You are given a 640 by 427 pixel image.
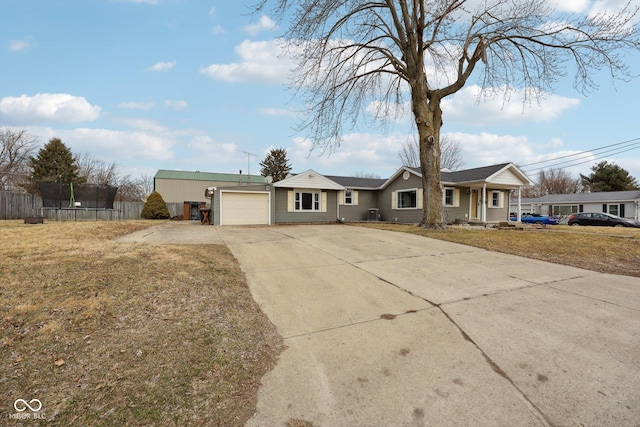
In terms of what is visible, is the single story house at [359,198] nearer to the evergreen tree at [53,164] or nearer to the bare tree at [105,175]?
the evergreen tree at [53,164]

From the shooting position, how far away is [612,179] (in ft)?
123

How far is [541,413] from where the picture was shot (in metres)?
2.14

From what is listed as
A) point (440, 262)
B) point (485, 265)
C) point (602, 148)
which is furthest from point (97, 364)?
point (602, 148)

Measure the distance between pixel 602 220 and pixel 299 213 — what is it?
22.7 metres

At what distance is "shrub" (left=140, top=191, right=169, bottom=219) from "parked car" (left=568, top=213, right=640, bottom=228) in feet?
106

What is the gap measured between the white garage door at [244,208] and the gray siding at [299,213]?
0.83 m

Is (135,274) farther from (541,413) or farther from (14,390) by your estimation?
(541,413)

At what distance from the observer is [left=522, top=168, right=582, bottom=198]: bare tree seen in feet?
161

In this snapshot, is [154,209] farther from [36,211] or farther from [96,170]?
[96,170]

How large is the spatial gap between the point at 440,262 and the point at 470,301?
249 cm

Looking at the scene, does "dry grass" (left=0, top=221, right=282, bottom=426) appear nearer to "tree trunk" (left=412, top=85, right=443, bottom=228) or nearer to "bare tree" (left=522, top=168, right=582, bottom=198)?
"tree trunk" (left=412, top=85, right=443, bottom=228)

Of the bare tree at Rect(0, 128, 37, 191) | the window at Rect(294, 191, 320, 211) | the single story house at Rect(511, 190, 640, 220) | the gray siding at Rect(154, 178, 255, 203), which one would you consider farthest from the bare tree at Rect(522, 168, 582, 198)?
the bare tree at Rect(0, 128, 37, 191)

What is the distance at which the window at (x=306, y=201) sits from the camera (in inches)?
757

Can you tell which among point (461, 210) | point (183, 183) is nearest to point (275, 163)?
point (183, 183)
